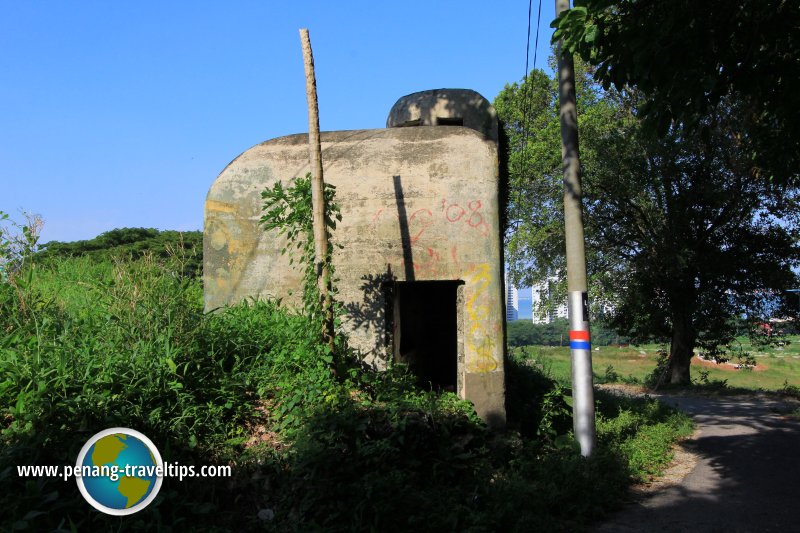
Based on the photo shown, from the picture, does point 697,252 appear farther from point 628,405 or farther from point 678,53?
point 678,53

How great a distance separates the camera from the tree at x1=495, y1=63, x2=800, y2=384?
56.6 feet

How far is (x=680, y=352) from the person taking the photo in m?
18.8

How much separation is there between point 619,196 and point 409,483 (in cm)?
1484

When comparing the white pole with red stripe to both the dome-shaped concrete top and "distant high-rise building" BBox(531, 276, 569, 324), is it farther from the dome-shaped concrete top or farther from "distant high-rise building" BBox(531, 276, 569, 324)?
"distant high-rise building" BBox(531, 276, 569, 324)

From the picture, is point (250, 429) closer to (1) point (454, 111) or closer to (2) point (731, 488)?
(2) point (731, 488)

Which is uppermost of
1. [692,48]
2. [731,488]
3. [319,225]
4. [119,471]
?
[692,48]

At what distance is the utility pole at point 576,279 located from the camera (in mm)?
7148

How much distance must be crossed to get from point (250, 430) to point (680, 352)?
16.2 metres

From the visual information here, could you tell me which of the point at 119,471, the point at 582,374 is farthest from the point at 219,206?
the point at 582,374

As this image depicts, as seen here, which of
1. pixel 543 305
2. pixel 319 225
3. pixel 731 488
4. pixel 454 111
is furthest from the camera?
pixel 543 305

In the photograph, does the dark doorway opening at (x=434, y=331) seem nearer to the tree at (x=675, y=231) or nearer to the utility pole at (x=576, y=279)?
the utility pole at (x=576, y=279)

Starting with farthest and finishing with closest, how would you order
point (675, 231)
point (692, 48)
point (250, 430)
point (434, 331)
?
point (675, 231) → point (434, 331) → point (250, 430) → point (692, 48)

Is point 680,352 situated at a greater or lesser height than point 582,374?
lesser

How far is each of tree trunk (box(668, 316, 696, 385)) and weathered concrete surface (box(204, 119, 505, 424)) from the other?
13139 millimetres
